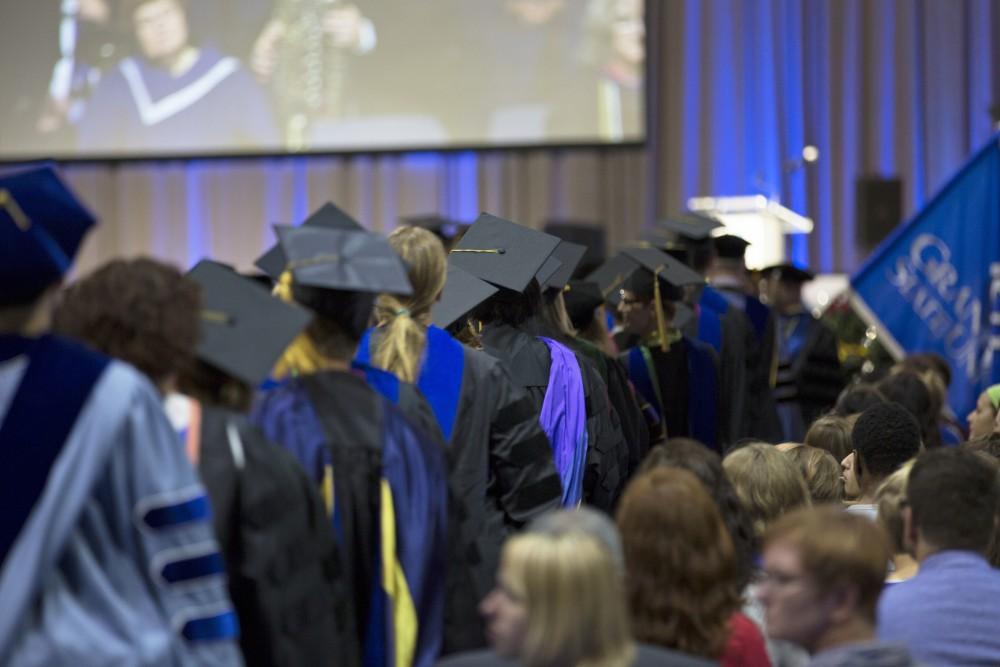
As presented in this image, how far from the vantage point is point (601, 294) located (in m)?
5.84

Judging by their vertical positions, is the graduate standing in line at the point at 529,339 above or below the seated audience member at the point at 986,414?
above

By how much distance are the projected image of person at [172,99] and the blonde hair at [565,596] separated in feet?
40.6

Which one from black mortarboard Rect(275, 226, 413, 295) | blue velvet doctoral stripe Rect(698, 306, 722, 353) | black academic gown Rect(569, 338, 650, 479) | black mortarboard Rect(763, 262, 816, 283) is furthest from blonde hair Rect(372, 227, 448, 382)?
black mortarboard Rect(763, 262, 816, 283)

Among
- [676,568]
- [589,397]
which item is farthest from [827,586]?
[589,397]

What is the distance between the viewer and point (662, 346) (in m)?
6.23

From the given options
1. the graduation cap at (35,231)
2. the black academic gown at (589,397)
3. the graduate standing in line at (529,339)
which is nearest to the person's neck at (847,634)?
the graduation cap at (35,231)

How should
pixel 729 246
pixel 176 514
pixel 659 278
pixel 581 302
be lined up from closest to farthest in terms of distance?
pixel 176 514 < pixel 581 302 < pixel 659 278 < pixel 729 246

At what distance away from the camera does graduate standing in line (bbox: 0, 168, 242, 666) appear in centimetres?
221

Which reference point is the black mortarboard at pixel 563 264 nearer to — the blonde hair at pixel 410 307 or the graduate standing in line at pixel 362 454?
the blonde hair at pixel 410 307

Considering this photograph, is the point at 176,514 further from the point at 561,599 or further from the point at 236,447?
the point at 561,599

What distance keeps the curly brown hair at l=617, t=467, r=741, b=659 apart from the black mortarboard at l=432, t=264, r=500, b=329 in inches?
57.7

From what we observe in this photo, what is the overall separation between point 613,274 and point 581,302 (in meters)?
0.62

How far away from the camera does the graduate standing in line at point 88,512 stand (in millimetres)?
2211

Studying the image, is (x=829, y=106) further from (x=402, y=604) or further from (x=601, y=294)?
(x=402, y=604)
